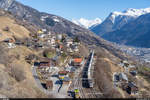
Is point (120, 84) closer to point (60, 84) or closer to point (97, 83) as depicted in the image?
point (97, 83)

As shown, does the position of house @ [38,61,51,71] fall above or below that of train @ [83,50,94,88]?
above

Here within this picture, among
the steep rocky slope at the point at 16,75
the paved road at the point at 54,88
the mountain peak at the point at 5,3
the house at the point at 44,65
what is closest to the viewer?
the steep rocky slope at the point at 16,75

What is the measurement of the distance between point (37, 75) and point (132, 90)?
2436cm

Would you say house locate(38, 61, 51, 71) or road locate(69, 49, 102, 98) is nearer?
road locate(69, 49, 102, 98)

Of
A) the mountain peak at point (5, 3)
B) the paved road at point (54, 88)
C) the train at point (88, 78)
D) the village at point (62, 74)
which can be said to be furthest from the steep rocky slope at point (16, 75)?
the mountain peak at point (5, 3)

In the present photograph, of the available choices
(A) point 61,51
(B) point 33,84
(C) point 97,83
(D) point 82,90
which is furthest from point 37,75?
(A) point 61,51

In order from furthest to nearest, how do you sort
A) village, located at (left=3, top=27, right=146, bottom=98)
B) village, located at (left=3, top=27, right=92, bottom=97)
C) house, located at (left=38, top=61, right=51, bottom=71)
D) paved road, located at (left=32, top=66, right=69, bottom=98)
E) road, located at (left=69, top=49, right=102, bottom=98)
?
house, located at (left=38, top=61, right=51, bottom=71) → village, located at (left=3, top=27, right=92, bottom=97) → village, located at (left=3, top=27, right=146, bottom=98) → road, located at (left=69, top=49, right=102, bottom=98) → paved road, located at (left=32, top=66, right=69, bottom=98)

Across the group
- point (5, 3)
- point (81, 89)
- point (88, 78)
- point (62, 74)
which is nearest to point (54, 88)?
point (62, 74)

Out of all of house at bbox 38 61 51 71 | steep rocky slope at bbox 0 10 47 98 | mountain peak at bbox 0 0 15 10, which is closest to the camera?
steep rocky slope at bbox 0 10 47 98

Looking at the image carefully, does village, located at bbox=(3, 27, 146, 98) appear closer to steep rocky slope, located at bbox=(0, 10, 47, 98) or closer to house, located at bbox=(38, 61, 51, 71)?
house, located at bbox=(38, 61, 51, 71)

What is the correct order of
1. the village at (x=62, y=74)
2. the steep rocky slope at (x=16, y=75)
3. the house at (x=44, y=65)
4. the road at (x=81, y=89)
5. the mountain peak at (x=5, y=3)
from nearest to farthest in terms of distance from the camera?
the steep rocky slope at (x=16, y=75) < the road at (x=81, y=89) < the village at (x=62, y=74) < the house at (x=44, y=65) < the mountain peak at (x=5, y=3)

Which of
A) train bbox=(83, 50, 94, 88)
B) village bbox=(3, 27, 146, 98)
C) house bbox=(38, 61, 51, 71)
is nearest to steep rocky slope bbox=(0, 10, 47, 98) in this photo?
village bbox=(3, 27, 146, 98)

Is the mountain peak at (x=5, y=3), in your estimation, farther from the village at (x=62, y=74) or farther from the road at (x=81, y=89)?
the road at (x=81, y=89)

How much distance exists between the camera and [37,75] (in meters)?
40.8
